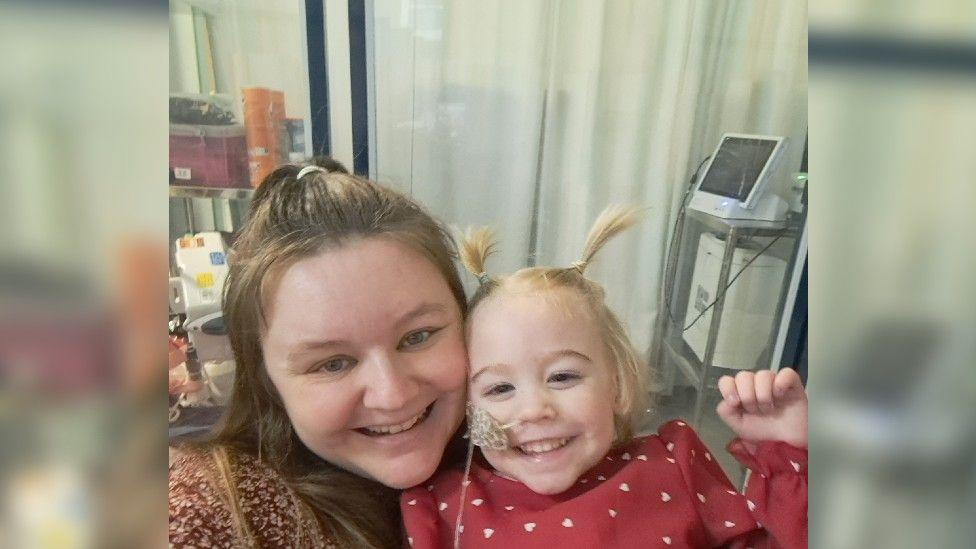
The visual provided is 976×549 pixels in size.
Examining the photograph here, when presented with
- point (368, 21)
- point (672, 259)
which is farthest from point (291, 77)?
point (672, 259)

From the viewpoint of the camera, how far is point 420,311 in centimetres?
72

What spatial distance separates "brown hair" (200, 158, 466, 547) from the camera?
0.69m

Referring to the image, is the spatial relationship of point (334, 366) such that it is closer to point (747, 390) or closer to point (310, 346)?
point (310, 346)

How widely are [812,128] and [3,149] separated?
1.15 ft

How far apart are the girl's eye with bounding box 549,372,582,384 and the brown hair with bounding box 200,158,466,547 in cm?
13

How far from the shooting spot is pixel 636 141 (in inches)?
33.1

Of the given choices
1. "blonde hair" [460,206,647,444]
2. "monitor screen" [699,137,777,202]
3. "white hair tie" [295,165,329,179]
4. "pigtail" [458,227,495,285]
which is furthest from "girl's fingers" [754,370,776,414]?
"white hair tie" [295,165,329,179]

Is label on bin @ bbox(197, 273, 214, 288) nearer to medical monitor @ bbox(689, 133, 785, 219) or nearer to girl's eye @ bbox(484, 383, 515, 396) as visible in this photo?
girl's eye @ bbox(484, 383, 515, 396)

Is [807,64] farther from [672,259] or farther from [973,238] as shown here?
[672,259]

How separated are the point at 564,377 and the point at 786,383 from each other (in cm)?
25

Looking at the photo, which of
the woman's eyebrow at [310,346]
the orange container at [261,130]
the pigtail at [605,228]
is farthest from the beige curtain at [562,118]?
the woman's eyebrow at [310,346]

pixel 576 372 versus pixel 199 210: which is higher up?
pixel 199 210

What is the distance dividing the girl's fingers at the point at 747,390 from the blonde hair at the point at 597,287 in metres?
0.11

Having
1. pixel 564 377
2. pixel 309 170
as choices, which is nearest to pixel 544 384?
pixel 564 377
